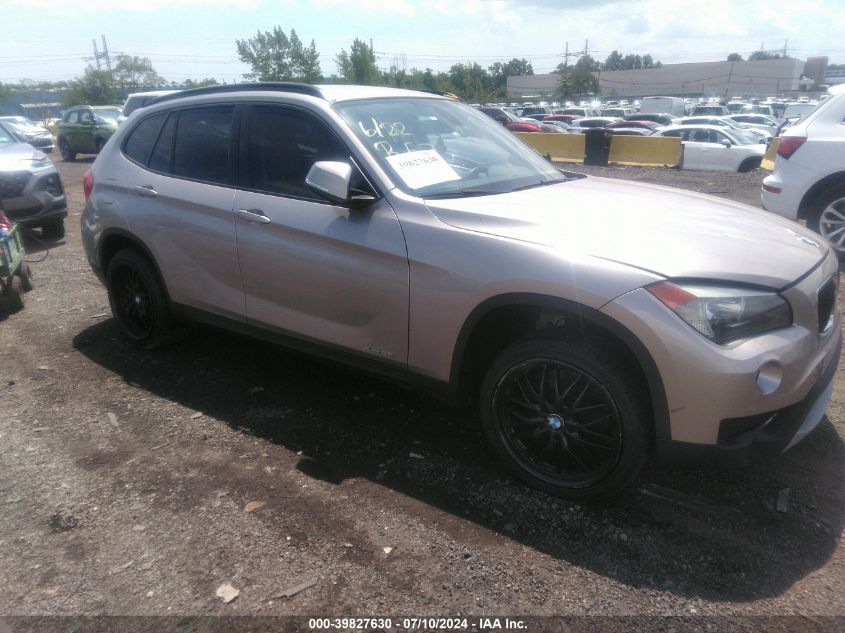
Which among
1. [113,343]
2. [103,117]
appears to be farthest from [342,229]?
[103,117]

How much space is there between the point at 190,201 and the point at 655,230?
2.77 meters

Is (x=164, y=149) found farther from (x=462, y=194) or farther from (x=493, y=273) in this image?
(x=493, y=273)

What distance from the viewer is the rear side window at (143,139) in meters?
4.57

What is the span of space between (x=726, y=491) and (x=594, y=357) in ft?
3.28

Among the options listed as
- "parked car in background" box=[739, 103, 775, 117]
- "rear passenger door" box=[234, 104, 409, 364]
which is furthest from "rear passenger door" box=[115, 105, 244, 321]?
"parked car in background" box=[739, 103, 775, 117]

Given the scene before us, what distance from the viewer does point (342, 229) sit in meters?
3.36

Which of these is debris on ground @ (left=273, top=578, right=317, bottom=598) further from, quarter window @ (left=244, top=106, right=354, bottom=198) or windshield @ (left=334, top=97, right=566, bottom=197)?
quarter window @ (left=244, top=106, right=354, bottom=198)

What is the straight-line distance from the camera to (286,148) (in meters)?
3.74

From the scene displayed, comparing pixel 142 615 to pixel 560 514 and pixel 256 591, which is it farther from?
pixel 560 514

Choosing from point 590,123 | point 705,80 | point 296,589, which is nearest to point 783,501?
point 296,589

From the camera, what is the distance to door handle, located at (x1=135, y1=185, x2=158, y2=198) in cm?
438

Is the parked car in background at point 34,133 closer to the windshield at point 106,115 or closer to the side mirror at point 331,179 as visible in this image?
the windshield at point 106,115

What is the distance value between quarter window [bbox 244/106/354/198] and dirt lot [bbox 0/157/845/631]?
134 centimetres

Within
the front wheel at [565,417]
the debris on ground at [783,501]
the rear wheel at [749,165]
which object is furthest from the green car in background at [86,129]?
the debris on ground at [783,501]
